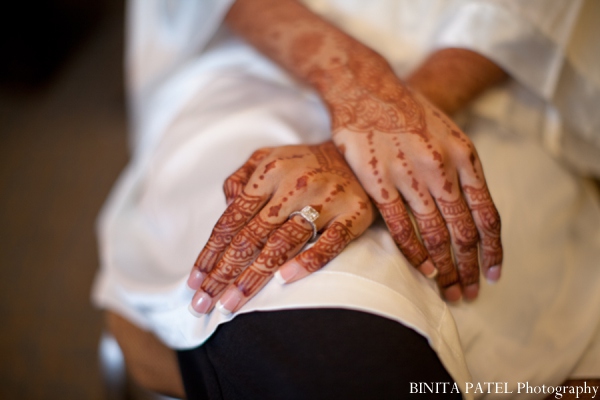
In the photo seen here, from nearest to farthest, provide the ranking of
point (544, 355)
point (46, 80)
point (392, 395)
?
1. point (392, 395)
2. point (544, 355)
3. point (46, 80)

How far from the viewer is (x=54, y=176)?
1593 millimetres

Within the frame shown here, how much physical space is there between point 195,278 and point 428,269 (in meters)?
0.26

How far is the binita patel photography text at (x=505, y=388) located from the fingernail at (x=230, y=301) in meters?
0.19

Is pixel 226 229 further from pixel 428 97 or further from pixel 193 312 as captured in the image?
pixel 428 97

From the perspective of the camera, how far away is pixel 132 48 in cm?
92

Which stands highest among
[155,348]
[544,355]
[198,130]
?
[198,130]

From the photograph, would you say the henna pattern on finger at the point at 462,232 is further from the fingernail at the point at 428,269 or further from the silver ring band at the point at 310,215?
the silver ring band at the point at 310,215

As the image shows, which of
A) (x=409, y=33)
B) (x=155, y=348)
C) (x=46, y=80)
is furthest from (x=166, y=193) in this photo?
(x=46, y=80)

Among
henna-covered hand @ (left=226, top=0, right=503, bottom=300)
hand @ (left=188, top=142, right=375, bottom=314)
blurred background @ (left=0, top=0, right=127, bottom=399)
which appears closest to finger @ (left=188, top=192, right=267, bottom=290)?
hand @ (left=188, top=142, right=375, bottom=314)

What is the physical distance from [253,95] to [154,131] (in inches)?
8.7

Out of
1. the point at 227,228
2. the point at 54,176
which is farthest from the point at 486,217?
the point at 54,176

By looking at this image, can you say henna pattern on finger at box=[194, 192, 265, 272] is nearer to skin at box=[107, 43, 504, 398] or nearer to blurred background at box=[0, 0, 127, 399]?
skin at box=[107, 43, 504, 398]

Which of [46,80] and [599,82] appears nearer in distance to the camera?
[599,82]

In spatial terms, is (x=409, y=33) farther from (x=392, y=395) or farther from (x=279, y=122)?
(x=392, y=395)
